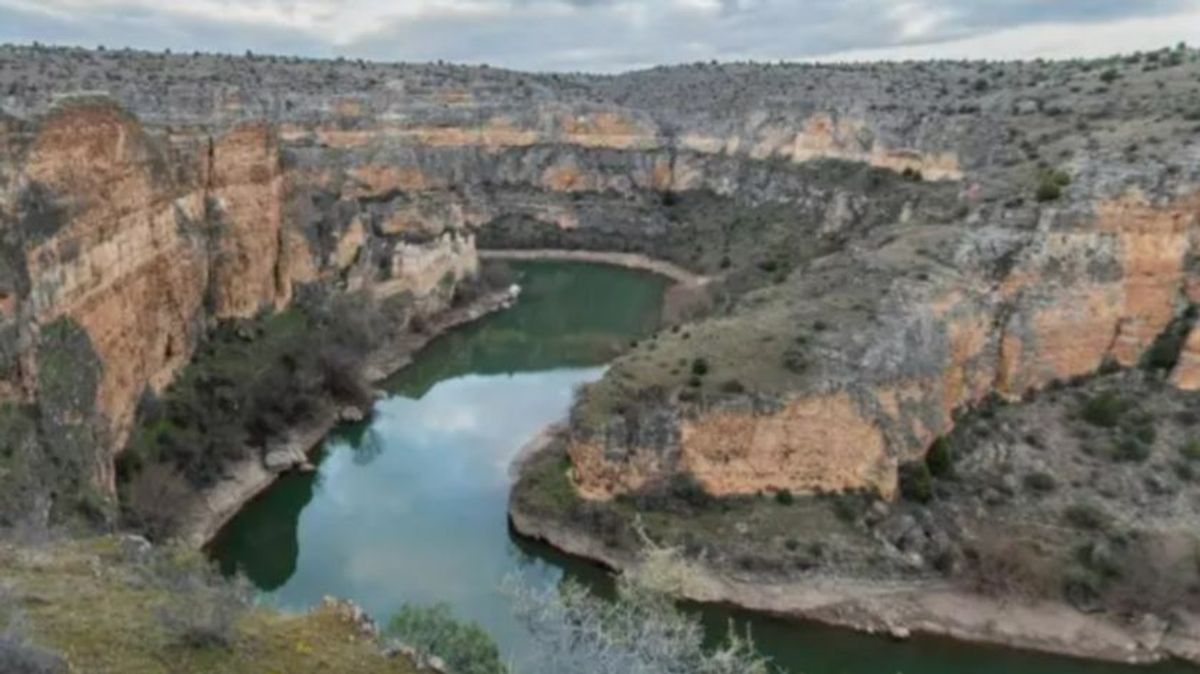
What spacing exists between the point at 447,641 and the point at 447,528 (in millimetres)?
17093

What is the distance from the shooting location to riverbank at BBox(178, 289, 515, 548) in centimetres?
2872

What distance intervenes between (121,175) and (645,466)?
15.3 meters

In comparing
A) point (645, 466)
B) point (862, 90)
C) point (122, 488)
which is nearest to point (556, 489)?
point (645, 466)

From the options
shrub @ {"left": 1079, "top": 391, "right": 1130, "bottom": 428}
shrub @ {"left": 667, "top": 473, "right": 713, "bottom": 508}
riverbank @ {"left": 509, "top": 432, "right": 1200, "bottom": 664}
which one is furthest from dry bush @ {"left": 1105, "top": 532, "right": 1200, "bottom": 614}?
shrub @ {"left": 667, "top": 473, "right": 713, "bottom": 508}

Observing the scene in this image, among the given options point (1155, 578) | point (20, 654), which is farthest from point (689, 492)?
point (20, 654)

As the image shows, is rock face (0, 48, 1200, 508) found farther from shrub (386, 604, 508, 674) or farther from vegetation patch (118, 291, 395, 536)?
shrub (386, 604, 508, 674)

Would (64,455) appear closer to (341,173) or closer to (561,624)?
(561,624)

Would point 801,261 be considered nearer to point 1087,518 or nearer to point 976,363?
point 976,363

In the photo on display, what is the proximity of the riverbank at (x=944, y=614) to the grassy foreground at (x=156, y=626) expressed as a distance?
508 inches

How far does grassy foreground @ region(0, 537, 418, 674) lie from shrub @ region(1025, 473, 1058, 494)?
848 inches

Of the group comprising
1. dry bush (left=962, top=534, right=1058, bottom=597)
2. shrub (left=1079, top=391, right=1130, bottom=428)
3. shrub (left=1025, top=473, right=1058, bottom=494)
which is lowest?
dry bush (left=962, top=534, right=1058, bottom=597)

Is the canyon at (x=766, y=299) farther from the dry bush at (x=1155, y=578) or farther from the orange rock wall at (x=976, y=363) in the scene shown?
the dry bush at (x=1155, y=578)

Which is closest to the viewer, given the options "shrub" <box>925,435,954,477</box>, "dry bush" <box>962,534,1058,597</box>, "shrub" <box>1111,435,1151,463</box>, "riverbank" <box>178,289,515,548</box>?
"dry bush" <box>962,534,1058,597</box>

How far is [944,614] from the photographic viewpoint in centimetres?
2611
